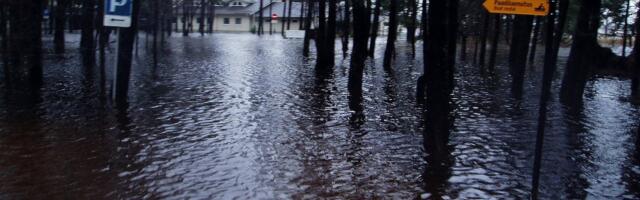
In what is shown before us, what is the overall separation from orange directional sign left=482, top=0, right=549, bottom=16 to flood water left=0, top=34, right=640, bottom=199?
80.5 inches

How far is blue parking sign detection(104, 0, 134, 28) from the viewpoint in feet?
35.3

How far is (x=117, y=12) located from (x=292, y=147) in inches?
169

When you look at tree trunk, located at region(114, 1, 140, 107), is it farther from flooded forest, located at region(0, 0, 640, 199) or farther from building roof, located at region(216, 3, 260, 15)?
building roof, located at region(216, 3, 260, 15)

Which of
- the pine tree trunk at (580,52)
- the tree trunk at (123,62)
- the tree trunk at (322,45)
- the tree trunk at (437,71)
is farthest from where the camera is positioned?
the tree trunk at (322,45)

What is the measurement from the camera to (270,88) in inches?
629

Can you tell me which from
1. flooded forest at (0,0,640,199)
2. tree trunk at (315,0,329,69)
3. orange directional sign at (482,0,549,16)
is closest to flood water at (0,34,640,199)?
flooded forest at (0,0,640,199)

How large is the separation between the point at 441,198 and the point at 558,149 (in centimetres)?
327

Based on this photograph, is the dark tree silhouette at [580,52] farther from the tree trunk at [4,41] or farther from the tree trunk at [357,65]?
the tree trunk at [4,41]

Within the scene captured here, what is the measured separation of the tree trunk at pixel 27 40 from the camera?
1321 centimetres

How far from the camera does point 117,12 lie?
10.8 metres

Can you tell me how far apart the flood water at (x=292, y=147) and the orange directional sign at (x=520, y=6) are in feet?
6.71

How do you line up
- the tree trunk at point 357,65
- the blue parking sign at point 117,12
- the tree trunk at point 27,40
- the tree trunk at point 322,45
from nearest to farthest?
the blue parking sign at point 117,12 < the tree trunk at point 27,40 < the tree trunk at point 357,65 < the tree trunk at point 322,45

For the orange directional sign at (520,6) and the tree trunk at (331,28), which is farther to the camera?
the tree trunk at (331,28)

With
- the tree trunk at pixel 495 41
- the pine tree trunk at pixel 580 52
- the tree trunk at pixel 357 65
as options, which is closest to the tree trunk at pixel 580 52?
the pine tree trunk at pixel 580 52
